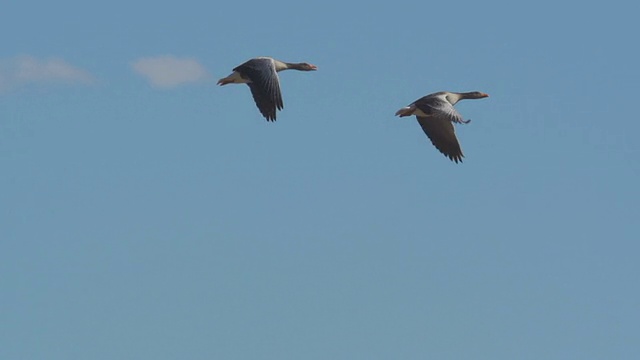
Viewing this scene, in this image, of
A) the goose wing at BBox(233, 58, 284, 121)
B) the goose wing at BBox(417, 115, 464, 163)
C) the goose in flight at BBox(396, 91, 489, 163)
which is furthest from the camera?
the goose wing at BBox(417, 115, 464, 163)

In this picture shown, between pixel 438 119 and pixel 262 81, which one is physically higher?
pixel 262 81

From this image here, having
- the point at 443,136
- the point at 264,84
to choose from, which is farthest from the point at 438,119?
the point at 264,84

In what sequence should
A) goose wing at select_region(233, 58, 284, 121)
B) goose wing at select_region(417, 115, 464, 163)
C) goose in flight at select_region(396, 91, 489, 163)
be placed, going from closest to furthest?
goose wing at select_region(233, 58, 284, 121), goose in flight at select_region(396, 91, 489, 163), goose wing at select_region(417, 115, 464, 163)

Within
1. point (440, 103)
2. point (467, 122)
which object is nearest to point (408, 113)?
point (440, 103)

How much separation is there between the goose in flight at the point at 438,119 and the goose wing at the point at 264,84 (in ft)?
14.4

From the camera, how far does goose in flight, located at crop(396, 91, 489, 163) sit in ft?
181

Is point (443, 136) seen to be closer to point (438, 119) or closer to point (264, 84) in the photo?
point (438, 119)

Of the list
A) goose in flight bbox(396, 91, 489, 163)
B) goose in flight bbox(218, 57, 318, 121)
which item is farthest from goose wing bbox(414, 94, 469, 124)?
goose in flight bbox(218, 57, 318, 121)

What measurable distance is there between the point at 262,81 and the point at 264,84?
0.17 meters

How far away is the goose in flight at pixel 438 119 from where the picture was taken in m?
55.1

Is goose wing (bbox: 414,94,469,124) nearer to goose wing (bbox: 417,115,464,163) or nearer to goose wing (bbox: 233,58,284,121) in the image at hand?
goose wing (bbox: 417,115,464,163)

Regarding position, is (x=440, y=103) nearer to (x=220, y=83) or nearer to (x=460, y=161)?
(x=460, y=161)

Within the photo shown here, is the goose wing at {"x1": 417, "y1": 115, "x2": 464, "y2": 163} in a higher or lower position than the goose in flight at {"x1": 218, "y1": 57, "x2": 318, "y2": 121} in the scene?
lower

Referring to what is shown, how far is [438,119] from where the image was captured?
56.6 metres
